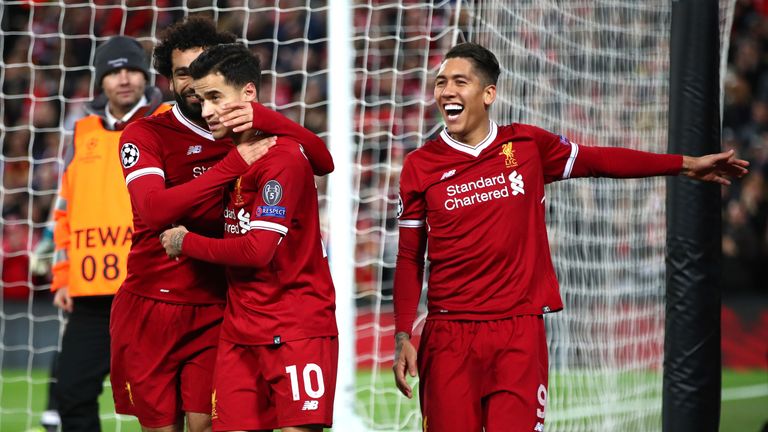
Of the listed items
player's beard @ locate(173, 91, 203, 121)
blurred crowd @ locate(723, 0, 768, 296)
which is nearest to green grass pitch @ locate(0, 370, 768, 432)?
blurred crowd @ locate(723, 0, 768, 296)

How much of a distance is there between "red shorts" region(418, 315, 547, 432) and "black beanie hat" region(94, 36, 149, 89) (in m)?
2.36

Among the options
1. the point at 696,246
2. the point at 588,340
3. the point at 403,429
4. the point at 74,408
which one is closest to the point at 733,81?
the point at 588,340

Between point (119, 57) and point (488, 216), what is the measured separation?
2346 millimetres

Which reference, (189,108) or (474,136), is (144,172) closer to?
(189,108)

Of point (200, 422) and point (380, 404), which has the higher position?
point (200, 422)

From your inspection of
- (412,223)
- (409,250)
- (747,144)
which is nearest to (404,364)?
(409,250)

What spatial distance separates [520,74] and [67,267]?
283 centimetres

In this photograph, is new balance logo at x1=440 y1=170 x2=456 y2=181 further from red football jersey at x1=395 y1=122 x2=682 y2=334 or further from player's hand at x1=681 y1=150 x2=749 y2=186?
player's hand at x1=681 y1=150 x2=749 y2=186

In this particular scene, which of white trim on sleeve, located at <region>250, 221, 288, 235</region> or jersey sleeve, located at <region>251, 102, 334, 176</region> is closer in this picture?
white trim on sleeve, located at <region>250, 221, 288, 235</region>

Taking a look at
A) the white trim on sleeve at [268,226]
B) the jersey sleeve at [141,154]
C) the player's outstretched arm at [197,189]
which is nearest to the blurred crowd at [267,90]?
the jersey sleeve at [141,154]

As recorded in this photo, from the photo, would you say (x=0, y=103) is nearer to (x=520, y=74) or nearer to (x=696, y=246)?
(x=520, y=74)

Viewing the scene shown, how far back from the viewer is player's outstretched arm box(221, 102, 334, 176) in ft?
12.5

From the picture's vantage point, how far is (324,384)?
383cm

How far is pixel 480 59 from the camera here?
14.0 feet
